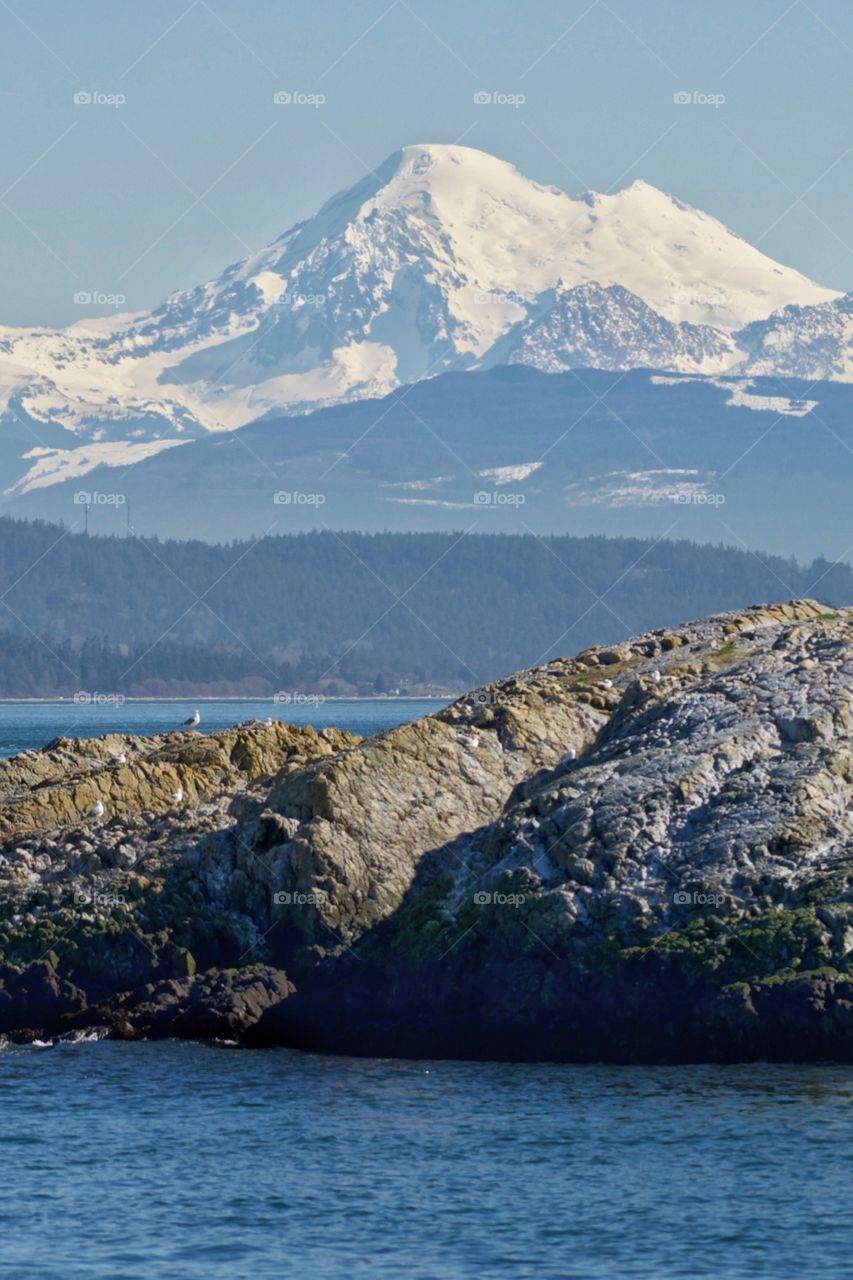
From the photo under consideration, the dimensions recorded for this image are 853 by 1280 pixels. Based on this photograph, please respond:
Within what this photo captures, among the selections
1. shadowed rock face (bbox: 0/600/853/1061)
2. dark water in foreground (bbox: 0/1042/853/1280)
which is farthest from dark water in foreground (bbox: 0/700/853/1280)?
shadowed rock face (bbox: 0/600/853/1061)

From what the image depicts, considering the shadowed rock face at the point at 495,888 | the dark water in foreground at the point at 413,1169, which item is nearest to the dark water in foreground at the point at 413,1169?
the dark water in foreground at the point at 413,1169

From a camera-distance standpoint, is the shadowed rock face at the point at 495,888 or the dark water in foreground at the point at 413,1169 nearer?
the dark water in foreground at the point at 413,1169

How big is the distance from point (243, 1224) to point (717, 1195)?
6.29 metres

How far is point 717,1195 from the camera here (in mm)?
28797

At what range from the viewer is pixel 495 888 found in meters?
38.6

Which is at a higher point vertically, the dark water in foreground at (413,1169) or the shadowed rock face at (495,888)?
the shadowed rock face at (495,888)

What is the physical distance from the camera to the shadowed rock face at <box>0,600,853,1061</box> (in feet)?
118

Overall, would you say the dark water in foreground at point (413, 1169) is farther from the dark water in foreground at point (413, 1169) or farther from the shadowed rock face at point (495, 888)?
the shadowed rock face at point (495, 888)

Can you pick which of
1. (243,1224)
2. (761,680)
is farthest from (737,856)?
(243,1224)

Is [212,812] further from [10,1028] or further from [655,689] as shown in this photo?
[655,689]

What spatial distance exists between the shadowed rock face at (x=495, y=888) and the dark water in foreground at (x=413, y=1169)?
1.12 metres

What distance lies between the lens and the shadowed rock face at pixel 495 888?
36.1 meters

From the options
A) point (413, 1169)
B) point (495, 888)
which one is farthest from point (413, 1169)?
point (495, 888)

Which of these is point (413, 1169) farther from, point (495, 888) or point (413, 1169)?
point (495, 888)
